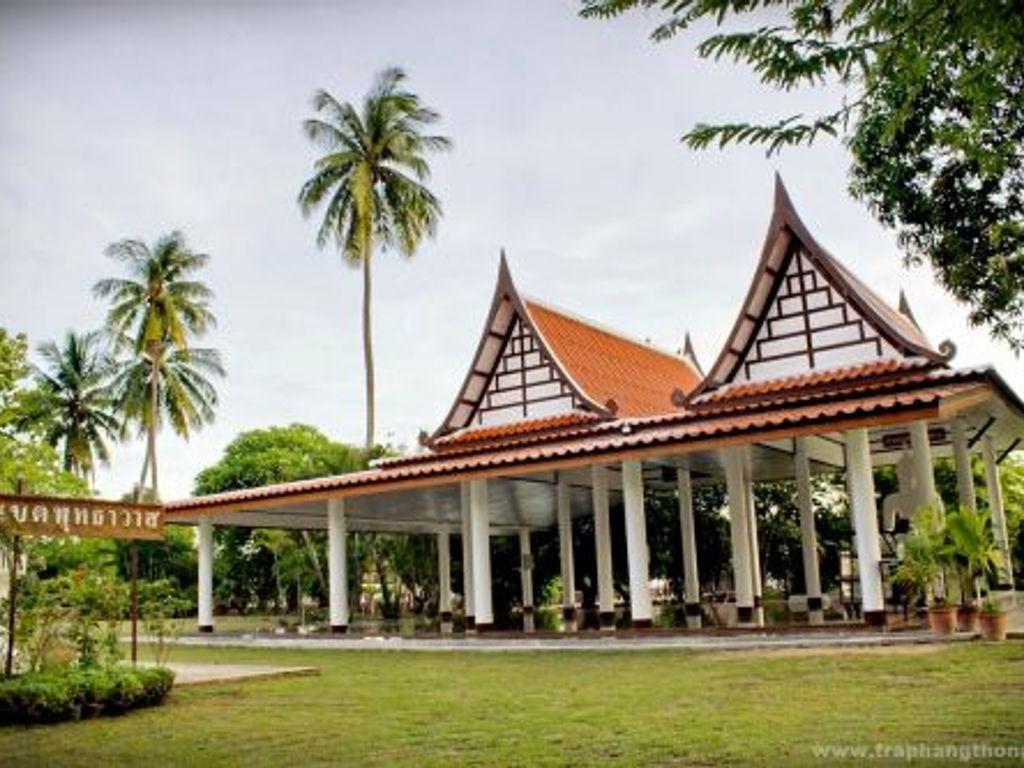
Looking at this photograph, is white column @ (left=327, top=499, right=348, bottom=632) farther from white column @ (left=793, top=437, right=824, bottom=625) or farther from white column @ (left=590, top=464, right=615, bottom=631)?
white column @ (left=793, top=437, right=824, bottom=625)

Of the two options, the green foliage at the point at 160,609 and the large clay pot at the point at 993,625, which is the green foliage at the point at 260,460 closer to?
the green foliage at the point at 160,609

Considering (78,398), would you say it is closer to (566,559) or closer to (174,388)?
(174,388)

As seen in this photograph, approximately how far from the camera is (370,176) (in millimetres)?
29141

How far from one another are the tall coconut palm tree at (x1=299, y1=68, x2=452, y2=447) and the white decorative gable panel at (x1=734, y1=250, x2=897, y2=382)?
14465 mm

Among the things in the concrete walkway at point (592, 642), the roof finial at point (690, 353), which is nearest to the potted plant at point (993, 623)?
the concrete walkway at point (592, 642)

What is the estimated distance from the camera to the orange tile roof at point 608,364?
61.5ft

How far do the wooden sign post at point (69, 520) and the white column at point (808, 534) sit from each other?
35.2 feet

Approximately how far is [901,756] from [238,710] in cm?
570

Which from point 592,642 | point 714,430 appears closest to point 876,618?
point 714,430

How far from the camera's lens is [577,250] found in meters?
16.6

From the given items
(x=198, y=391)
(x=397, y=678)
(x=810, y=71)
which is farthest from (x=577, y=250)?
(x=198, y=391)

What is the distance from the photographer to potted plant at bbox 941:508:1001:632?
1109cm

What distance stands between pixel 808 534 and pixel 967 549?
23.2 ft

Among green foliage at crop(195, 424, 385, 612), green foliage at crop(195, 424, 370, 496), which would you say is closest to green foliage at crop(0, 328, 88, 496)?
green foliage at crop(195, 424, 385, 612)
